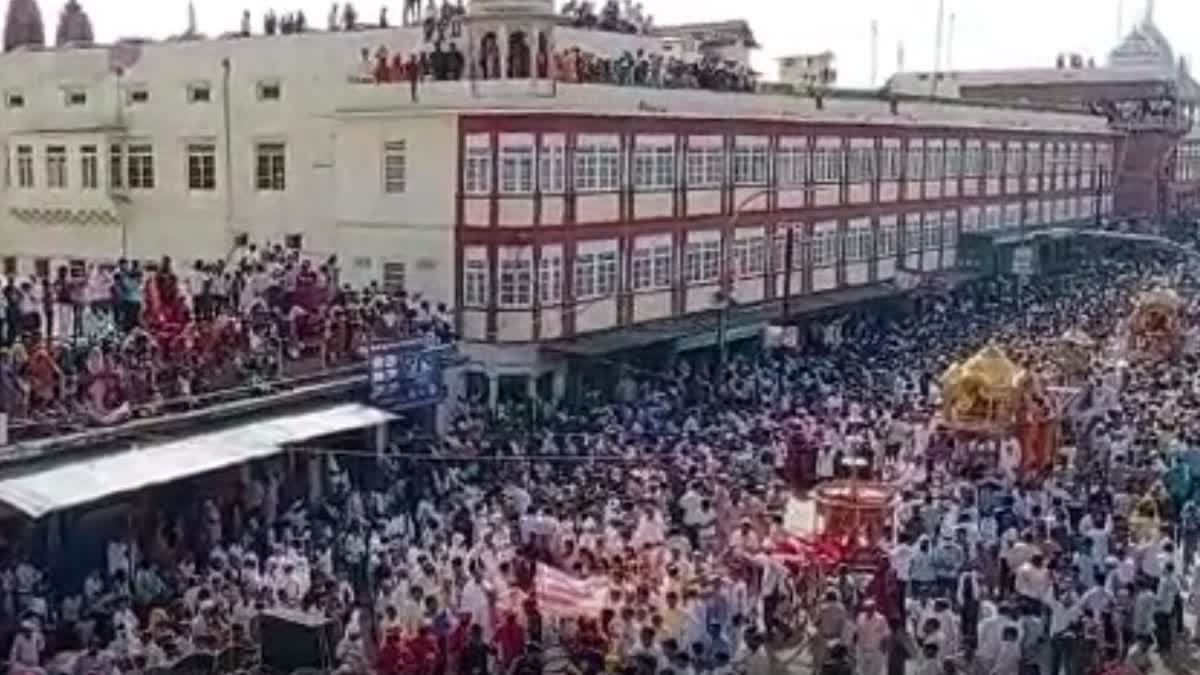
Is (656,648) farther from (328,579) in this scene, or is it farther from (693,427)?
(693,427)

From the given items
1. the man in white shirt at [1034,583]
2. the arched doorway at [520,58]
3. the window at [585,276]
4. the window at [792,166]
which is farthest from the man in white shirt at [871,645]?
the window at [792,166]

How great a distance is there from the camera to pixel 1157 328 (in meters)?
38.3

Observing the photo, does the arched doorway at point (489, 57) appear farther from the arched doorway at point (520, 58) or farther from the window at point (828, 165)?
the window at point (828, 165)

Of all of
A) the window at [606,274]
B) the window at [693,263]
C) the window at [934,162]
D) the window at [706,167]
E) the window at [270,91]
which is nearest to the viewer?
the window at [606,274]

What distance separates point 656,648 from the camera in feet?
59.5

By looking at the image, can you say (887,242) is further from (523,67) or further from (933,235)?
(523,67)

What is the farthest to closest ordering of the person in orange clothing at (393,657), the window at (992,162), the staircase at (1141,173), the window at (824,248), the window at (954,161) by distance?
the staircase at (1141,173) → the window at (992,162) → the window at (954,161) → the window at (824,248) → the person in orange clothing at (393,657)

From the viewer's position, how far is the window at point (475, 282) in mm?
33531

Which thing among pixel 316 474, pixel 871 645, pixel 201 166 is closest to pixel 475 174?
pixel 316 474

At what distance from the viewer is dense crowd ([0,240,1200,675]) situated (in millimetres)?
18781

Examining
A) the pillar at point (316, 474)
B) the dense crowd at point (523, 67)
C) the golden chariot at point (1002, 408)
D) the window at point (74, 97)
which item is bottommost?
the pillar at point (316, 474)

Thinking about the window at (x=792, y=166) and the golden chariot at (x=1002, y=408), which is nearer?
the golden chariot at (x=1002, y=408)

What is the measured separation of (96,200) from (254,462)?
18.3 metres

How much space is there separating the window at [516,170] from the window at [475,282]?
5.21 feet
